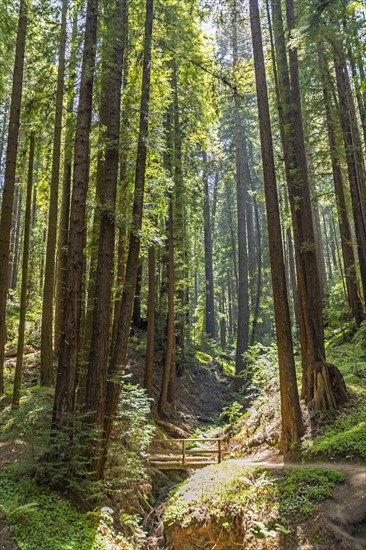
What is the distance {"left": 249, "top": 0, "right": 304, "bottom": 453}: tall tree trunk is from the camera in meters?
7.72

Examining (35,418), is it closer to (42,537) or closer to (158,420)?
(42,537)

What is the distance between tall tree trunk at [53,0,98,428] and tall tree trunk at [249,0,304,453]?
3800 mm

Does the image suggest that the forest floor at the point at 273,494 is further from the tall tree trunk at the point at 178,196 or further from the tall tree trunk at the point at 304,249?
the tall tree trunk at the point at 178,196

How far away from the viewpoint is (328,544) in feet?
15.2

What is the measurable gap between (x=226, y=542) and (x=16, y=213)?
24785 mm

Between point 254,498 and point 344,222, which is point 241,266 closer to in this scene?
point 344,222

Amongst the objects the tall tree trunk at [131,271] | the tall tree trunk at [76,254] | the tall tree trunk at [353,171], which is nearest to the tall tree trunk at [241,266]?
the tall tree trunk at [353,171]

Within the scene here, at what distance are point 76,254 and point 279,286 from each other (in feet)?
13.9

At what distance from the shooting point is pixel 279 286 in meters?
8.17

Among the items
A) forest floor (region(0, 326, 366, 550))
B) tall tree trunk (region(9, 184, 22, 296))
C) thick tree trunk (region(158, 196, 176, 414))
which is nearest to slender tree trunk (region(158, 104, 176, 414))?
thick tree trunk (region(158, 196, 176, 414))

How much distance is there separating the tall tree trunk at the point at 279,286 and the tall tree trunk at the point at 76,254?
380 centimetres

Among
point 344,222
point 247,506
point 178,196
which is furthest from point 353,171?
point 247,506

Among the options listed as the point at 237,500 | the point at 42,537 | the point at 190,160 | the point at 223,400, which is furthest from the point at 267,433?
the point at 190,160

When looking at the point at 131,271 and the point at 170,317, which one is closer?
the point at 131,271
